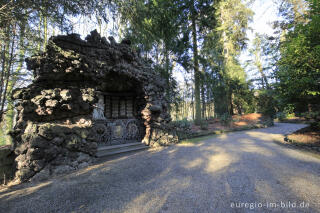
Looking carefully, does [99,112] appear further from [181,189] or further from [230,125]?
[230,125]

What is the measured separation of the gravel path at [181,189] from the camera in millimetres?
2004

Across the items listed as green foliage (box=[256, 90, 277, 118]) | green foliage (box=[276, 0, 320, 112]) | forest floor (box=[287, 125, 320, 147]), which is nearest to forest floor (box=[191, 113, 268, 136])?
green foliage (box=[256, 90, 277, 118])

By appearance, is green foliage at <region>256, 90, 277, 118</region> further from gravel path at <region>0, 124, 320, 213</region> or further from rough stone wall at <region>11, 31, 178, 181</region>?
rough stone wall at <region>11, 31, 178, 181</region>

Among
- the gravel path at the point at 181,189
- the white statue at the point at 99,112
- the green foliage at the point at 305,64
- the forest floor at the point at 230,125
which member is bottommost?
the gravel path at the point at 181,189

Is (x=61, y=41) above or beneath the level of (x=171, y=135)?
above

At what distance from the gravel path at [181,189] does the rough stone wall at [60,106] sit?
0.57m

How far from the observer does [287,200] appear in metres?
2.05

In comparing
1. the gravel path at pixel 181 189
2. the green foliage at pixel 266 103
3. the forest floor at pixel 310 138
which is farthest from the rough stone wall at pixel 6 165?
the green foliage at pixel 266 103

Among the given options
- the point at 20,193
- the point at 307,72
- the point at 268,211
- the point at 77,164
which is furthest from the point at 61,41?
the point at 307,72

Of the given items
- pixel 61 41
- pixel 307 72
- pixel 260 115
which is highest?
pixel 61 41

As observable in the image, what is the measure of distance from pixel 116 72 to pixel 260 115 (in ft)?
53.2

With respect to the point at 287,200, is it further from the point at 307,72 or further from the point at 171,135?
the point at 307,72

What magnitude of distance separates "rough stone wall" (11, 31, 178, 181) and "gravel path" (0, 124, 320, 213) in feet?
1.86

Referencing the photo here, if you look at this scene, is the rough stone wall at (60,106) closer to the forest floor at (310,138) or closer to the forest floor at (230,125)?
the forest floor at (230,125)
